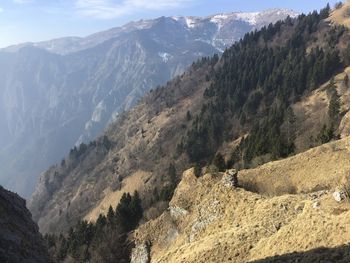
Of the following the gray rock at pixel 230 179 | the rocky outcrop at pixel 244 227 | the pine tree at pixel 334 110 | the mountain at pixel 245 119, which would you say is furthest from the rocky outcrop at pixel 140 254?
the pine tree at pixel 334 110

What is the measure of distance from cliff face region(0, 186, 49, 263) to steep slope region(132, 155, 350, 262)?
14410 mm

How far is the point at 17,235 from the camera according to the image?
21453mm

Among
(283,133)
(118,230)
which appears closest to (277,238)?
(118,230)

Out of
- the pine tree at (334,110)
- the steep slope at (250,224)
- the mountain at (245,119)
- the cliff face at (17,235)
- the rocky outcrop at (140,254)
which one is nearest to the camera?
the cliff face at (17,235)

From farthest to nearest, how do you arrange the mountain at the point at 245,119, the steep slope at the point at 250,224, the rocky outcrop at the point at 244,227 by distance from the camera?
the mountain at the point at 245,119 → the steep slope at the point at 250,224 → the rocky outcrop at the point at 244,227

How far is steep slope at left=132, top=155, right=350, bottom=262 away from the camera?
3041cm

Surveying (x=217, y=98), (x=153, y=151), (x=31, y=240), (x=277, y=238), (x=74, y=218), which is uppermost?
(x=31, y=240)

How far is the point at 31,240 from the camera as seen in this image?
22422mm

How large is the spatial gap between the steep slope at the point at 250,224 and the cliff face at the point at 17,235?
14.4 m

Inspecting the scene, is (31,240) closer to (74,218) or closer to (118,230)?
(118,230)

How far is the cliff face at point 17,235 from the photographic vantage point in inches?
757

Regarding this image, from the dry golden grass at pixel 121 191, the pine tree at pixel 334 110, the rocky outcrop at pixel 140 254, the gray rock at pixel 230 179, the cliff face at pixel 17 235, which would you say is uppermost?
the cliff face at pixel 17 235

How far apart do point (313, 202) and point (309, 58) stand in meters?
140

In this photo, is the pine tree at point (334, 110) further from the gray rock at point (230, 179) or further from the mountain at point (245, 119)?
the gray rock at point (230, 179)
